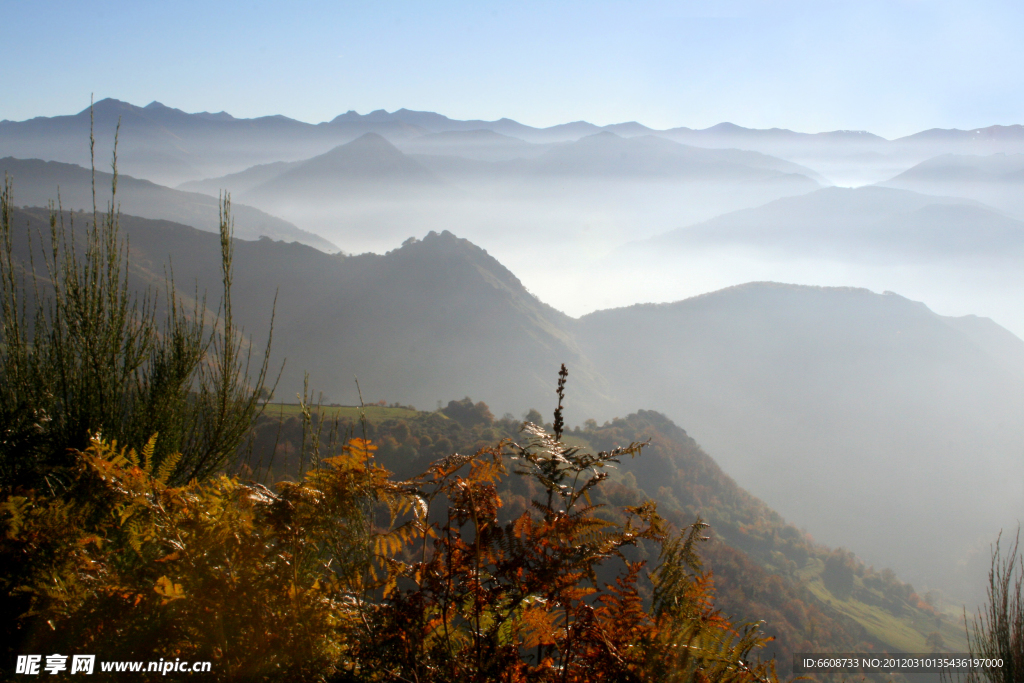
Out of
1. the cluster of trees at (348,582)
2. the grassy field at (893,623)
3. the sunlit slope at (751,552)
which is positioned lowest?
the grassy field at (893,623)

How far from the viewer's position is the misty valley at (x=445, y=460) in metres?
1.43

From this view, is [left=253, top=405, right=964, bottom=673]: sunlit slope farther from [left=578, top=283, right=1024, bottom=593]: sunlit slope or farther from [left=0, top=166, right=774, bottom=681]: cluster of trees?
[left=578, top=283, right=1024, bottom=593]: sunlit slope

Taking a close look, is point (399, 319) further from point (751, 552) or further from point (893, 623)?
point (893, 623)

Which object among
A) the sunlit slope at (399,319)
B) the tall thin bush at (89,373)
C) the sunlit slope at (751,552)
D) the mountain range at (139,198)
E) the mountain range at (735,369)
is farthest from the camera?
the sunlit slope at (399,319)

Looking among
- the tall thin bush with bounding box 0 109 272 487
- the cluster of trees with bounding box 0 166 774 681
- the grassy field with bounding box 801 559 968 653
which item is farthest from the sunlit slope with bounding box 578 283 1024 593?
the cluster of trees with bounding box 0 166 774 681

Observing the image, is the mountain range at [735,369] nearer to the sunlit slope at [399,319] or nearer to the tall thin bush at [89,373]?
the sunlit slope at [399,319]

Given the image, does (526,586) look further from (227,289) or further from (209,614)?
(227,289)

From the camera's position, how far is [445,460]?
68.5 inches

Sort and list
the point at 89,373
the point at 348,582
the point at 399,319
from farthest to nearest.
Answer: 1. the point at 399,319
2. the point at 89,373
3. the point at 348,582

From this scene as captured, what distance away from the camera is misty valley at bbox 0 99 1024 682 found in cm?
143

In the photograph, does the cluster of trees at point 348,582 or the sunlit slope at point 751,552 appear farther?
the sunlit slope at point 751,552

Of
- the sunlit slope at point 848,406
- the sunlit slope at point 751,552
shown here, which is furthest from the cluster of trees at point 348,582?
the sunlit slope at point 848,406

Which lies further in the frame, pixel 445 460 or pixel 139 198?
pixel 139 198

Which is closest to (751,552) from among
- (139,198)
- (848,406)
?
(848,406)
